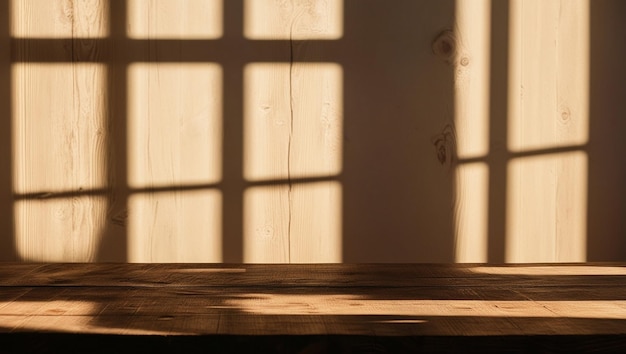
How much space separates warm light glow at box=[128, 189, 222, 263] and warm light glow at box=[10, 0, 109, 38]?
61 cm

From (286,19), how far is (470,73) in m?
0.68

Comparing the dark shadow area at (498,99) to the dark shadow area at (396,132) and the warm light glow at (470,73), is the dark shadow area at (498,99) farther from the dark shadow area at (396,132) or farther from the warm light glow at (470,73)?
the dark shadow area at (396,132)

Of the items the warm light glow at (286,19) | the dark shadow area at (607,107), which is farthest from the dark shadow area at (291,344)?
the dark shadow area at (607,107)

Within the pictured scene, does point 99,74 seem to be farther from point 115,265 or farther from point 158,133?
point 115,265

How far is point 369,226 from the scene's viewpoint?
2814 millimetres

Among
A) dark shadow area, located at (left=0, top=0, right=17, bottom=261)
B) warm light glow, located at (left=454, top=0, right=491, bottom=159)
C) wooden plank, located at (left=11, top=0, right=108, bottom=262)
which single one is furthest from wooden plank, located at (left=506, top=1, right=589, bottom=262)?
dark shadow area, located at (left=0, top=0, right=17, bottom=261)

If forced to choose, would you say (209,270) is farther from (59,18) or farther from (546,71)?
(546,71)

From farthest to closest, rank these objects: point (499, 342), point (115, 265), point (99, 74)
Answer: point (99, 74), point (115, 265), point (499, 342)

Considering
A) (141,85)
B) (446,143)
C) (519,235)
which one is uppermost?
(141,85)

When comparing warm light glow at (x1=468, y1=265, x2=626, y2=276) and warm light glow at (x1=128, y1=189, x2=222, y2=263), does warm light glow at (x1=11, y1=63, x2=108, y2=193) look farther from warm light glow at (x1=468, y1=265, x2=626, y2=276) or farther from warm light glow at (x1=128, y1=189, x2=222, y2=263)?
warm light glow at (x1=468, y1=265, x2=626, y2=276)

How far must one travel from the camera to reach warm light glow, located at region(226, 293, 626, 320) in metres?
1.03

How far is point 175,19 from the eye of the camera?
275 centimetres

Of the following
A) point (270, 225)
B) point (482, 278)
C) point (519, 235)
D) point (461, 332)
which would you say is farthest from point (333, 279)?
point (519, 235)

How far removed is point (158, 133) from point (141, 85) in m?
0.18
